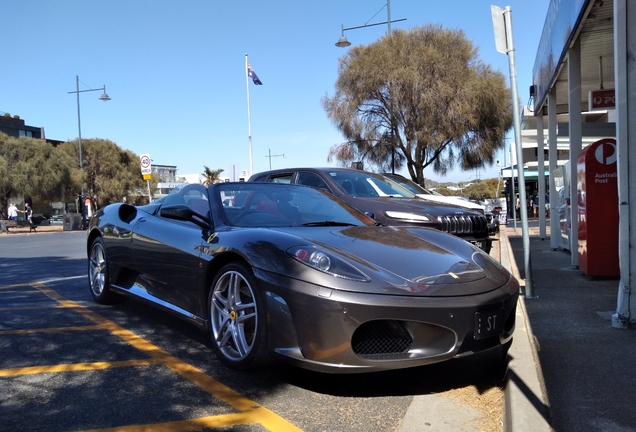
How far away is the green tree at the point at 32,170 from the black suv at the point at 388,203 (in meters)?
37.3

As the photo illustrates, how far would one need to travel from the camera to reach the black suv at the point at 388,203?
23.5 feet

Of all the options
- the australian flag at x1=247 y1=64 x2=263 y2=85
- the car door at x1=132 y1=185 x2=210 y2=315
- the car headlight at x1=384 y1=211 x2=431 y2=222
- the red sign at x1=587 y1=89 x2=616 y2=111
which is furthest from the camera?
the australian flag at x1=247 y1=64 x2=263 y2=85

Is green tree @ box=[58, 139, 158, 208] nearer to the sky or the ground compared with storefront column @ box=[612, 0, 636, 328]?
nearer to the sky

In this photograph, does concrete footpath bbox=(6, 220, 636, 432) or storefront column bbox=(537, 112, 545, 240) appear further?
storefront column bbox=(537, 112, 545, 240)

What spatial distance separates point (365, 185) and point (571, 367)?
4964mm

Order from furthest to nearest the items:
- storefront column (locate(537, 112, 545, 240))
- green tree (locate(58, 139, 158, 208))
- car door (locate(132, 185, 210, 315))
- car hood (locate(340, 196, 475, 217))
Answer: green tree (locate(58, 139, 158, 208))
storefront column (locate(537, 112, 545, 240))
car hood (locate(340, 196, 475, 217))
car door (locate(132, 185, 210, 315))

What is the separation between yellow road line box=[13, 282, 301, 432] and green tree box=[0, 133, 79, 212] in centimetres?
3993

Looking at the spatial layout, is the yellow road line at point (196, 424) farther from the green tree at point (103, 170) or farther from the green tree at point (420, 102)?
the green tree at point (103, 170)

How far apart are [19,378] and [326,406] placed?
Result: 6.26 feet

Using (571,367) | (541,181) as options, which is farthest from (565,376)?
(541,181)

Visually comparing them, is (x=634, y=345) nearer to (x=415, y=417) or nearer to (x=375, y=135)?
(x=415, y=417)

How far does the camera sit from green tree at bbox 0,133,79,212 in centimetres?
4055

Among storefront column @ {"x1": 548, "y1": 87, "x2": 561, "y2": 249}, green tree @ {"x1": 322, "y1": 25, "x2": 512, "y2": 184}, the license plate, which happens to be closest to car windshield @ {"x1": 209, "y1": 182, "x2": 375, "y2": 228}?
the license plate

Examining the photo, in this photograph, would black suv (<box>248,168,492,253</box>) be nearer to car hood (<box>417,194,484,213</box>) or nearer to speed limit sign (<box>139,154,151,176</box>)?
car hood (<box>417,194,484,213</box>)
